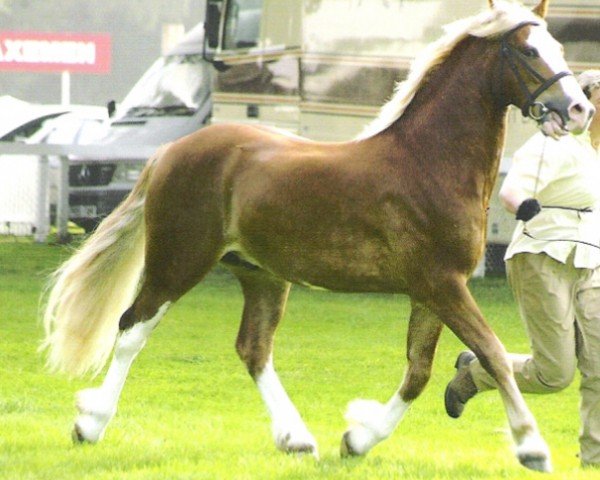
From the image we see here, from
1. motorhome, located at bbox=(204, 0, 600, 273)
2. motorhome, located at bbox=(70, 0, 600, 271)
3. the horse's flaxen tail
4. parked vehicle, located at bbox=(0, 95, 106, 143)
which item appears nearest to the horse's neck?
the horse's flaxen tail

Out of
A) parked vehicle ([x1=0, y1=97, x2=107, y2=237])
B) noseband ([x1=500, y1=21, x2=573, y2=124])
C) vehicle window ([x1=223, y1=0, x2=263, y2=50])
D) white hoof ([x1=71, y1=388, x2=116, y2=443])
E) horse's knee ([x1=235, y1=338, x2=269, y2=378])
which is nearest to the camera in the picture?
noseband ([x1=500, y1=21, x2=573, y2=124])

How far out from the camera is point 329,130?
15.3m

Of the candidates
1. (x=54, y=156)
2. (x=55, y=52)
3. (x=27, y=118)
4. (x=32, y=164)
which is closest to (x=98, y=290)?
(x=54, y=156)

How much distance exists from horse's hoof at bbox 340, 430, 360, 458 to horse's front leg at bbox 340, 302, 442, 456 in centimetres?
2

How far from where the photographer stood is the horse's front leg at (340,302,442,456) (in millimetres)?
6230

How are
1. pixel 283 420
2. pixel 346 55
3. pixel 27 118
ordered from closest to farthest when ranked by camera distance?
pixel 283 420 → pixel 346 55 → pixel 27 118

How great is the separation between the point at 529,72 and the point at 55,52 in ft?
102

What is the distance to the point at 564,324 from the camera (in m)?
6.31

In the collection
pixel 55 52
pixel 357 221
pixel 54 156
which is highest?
pixel 357 221

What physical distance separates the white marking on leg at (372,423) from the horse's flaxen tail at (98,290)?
1.25m

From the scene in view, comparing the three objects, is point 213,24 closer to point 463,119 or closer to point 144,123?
point 144,123

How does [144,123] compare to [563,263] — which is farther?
[144,123]

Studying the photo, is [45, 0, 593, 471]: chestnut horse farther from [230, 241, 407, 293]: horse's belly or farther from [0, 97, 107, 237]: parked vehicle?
[0, 97, 107, 237]: parked vehicle

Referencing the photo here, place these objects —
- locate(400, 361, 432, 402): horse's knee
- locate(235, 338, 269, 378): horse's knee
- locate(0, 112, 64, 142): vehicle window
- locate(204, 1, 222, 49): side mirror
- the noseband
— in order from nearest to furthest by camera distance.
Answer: the noseband < locate(400, 361, 432, 402): horse's knee < locate(235, 338, 269, 378): horse's knee < locate(204, 1, 222, 49): side mirror < locate(0, 112, 64, 142): vehicle window
